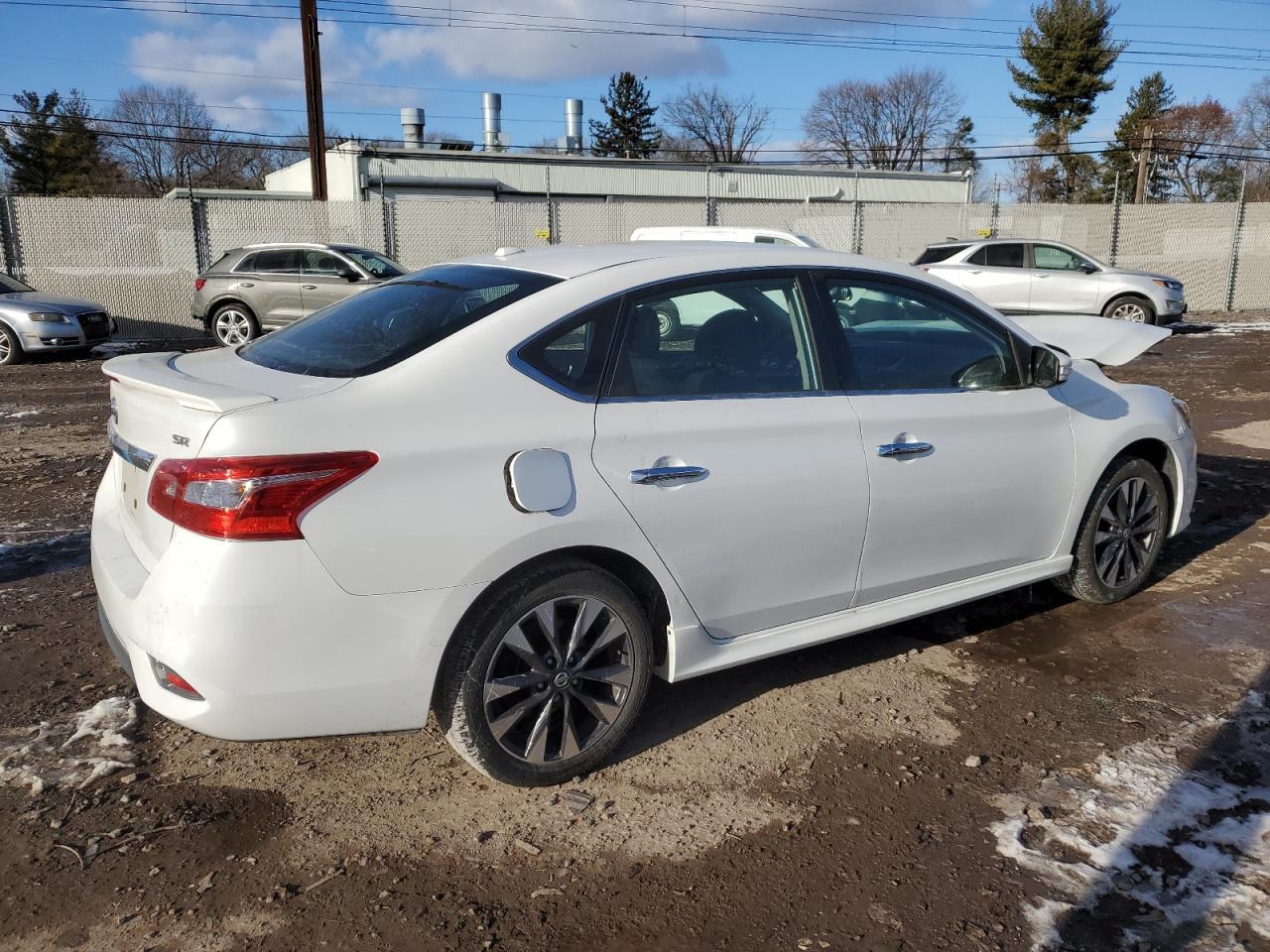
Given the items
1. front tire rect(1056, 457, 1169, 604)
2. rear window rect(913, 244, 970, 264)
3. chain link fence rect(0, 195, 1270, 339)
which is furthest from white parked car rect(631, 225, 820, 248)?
front tire rect(1056, 457, 1169, 604)

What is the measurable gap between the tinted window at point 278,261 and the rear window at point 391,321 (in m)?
12.6

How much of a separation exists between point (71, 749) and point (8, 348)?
12152 millimetres

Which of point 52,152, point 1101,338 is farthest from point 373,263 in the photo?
point 52,152

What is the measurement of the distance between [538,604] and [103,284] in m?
17.3

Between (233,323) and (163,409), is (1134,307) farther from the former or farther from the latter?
(163,409)

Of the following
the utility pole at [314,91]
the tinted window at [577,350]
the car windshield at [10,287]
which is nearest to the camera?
the tinted window at [577,350]

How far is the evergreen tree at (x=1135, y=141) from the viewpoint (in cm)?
4972

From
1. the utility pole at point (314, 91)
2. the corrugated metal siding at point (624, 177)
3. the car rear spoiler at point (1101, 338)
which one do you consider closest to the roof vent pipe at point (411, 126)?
the corrugated metal siding at point (624, 177)

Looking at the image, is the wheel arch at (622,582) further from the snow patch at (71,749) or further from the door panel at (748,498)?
the snow patch at (71,749)

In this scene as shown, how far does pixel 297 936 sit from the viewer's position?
253 centimetres

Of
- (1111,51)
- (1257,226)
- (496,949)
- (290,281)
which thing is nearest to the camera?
(496,949)

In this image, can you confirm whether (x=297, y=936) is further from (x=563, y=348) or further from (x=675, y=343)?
(x=675, y=343)

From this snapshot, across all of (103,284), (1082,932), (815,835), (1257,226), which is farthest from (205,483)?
Result: (1257,226)

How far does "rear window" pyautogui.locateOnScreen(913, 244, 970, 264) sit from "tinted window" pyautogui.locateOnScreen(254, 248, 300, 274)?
10323mm
